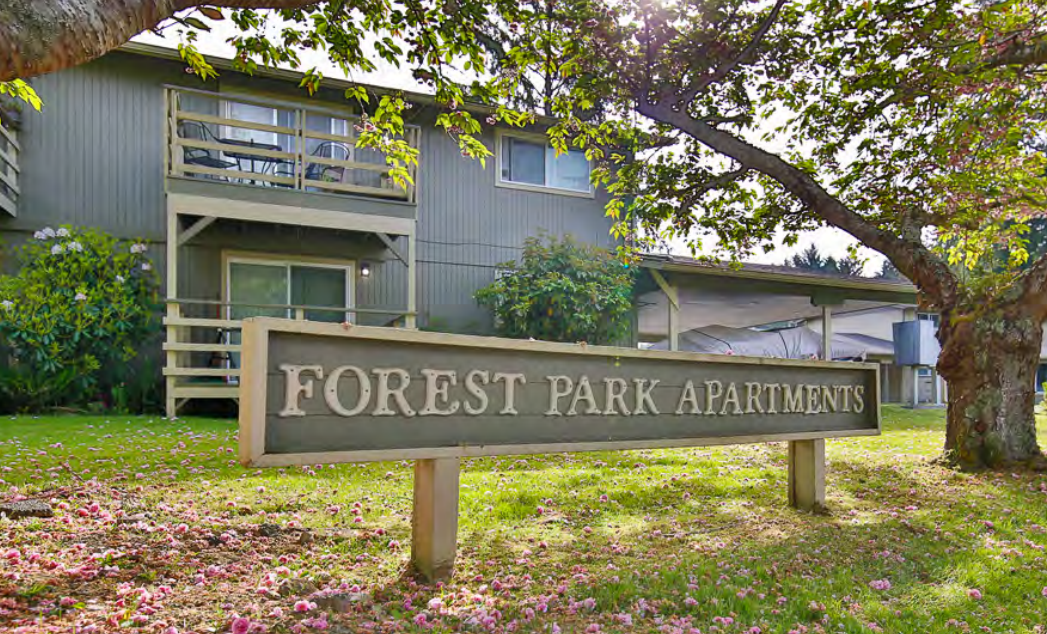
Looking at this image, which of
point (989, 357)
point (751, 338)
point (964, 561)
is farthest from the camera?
point (751, 338)

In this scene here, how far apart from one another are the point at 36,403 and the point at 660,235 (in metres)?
8.96

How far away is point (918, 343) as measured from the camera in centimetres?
1608

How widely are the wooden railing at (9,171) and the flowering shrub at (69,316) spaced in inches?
24.1

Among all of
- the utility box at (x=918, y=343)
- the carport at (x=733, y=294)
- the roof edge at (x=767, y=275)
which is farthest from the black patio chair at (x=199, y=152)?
the utility box at (x=918, y=343)

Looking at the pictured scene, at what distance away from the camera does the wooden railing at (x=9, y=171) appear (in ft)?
32.2

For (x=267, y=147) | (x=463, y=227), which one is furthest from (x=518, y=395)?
(x=463, y=227)

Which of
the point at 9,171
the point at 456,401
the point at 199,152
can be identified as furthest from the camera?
the point at 199,152

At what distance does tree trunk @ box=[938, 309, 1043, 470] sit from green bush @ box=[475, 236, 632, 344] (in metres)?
6.12

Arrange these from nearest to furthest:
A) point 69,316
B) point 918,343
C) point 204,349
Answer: point 204,349 < point 69,316 < point 918,343

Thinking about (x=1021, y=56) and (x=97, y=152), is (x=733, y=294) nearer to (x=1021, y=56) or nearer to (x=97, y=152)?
(x=1021, y=56)

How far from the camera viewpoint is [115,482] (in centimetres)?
468

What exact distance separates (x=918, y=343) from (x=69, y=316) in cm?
1758

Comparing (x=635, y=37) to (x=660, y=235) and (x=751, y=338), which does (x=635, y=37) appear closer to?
(x=660, y=235)

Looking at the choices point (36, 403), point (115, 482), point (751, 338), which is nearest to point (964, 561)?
point (115, 482)
